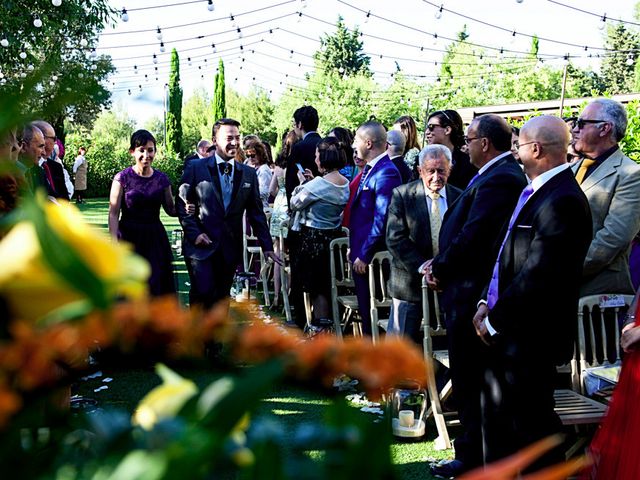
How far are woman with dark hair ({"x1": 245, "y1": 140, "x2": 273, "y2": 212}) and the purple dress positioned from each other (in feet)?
14.4

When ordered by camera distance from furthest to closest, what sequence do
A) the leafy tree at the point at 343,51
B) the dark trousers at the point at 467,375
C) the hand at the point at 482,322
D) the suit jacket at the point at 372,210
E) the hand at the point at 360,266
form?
the leafy tree at the point at 343,51 → the hand at the point at 360,266 → the suit jacket at the point at 372,210 → the dark trousers at the point at 467,375 → the hand at the point at 482,322

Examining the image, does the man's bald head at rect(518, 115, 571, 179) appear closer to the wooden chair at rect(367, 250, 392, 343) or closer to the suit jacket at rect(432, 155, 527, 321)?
the suit jacket at rect(432, 155, 527, 321)

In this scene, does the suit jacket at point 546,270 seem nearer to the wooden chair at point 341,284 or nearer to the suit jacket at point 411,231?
the suit jacket at point 411,231

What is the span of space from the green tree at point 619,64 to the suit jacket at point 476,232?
6709 cm

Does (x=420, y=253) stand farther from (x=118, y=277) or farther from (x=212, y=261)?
(x=118, y=277)

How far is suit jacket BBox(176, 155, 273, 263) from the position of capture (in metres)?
7.33

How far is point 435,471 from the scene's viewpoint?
4.72 m

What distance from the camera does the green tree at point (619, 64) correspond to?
6775cm

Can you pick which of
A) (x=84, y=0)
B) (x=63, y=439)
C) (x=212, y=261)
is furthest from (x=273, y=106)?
(x=63, y=439)

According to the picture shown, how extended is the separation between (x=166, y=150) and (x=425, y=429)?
40.8 m

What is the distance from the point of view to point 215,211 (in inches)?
290

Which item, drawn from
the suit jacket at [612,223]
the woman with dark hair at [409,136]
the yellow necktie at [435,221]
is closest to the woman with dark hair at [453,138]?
the yellow necktie at [435,221]

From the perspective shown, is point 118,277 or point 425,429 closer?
point 118,277

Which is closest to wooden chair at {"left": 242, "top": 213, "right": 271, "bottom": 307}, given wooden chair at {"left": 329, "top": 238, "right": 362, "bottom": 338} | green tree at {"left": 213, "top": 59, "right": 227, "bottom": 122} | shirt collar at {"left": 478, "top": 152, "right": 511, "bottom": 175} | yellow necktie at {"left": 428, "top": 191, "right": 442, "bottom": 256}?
wooden chair at {"left": 329, "top": 238, "right": 362, "bottom": 338}
